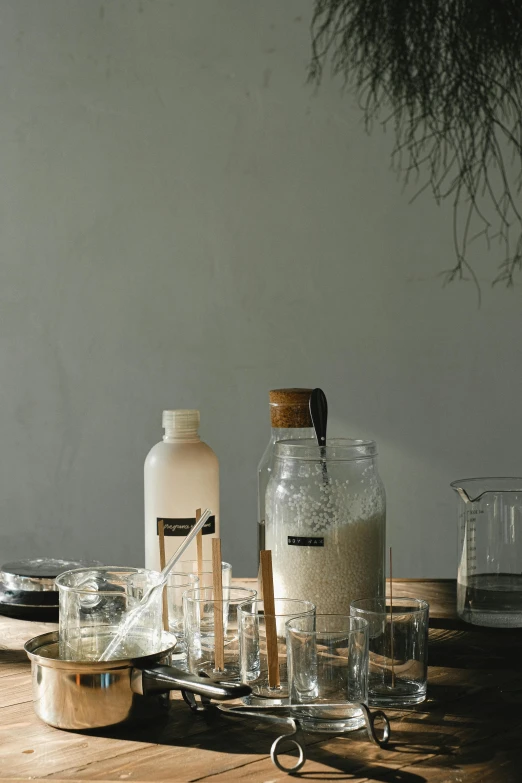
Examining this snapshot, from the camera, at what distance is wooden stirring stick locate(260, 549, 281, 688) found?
2.35ft

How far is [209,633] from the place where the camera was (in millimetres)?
803

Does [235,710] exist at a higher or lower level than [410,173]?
lower

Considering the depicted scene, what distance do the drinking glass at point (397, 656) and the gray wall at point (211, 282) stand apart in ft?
4.01

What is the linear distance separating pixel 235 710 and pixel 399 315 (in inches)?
52.4

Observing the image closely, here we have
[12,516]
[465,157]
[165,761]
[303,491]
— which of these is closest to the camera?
[165,761]

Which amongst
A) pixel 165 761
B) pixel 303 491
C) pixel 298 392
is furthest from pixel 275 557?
pixel 165 761

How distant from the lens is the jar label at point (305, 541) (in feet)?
2.96

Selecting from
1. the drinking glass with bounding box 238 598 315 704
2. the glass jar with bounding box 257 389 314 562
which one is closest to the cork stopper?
the glass jar with bounding box 257 389 314 562

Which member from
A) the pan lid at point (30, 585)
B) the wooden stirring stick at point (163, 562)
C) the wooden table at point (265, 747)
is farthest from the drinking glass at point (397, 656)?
the pan lid at point (30, 585)

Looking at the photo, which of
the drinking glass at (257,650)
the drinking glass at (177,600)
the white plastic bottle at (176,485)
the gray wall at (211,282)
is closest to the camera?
the drinking glass at (257,650)

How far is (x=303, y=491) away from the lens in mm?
916

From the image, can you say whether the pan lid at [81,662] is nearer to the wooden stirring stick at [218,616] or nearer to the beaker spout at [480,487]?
the wooden stirring stick at [218,616]

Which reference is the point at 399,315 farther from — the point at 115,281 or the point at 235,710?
the point at 235,710

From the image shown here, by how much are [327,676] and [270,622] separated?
0.06 meters
